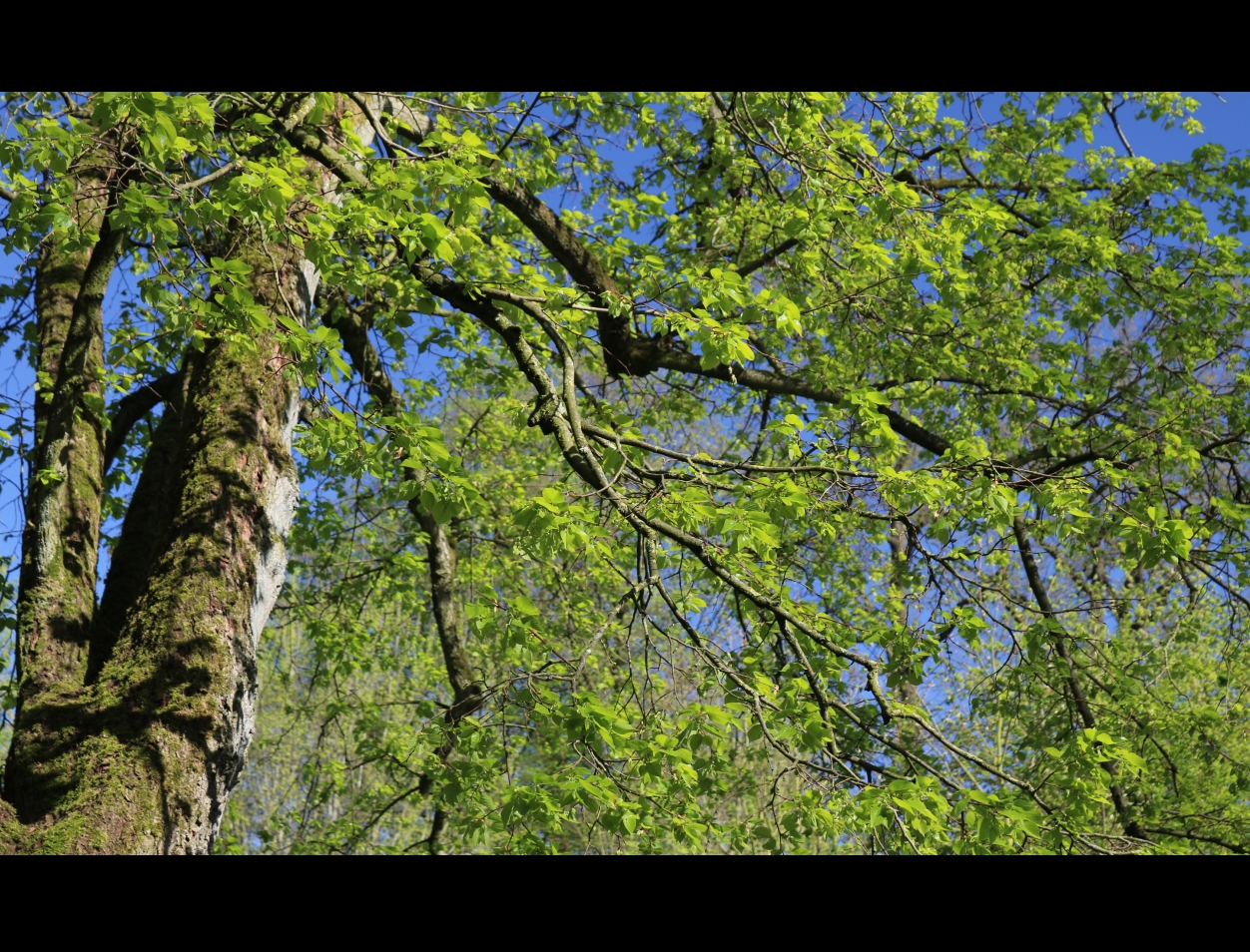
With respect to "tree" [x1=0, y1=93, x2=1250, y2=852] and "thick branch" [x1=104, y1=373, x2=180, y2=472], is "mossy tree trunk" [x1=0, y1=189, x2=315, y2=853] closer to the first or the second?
"tree" [x1=0, y1=93, x2=1250, y2=852]

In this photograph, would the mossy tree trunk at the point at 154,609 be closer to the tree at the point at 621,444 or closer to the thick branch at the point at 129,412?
the tree at the point at 621,444

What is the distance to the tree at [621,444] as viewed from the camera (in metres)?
3.28

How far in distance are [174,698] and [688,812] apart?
1.96 m

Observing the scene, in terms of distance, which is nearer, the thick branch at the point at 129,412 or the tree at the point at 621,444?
the tree at the point at 621,444

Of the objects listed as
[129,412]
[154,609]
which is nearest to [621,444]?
[154,609]

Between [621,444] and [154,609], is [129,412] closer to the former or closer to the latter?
[154,609]

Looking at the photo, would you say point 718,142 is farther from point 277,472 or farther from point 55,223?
point 55,223

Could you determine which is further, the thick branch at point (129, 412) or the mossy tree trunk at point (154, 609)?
the thick branch at point (129, 412)

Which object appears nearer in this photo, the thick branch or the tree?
the tree

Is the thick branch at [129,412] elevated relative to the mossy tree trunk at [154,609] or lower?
elevated

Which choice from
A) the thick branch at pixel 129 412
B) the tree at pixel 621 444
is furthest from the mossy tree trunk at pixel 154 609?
the thick branch at pixel 129 412

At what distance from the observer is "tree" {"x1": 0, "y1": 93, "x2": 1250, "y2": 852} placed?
328 centimetres

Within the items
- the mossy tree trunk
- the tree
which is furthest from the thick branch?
the mossy tree trunk
